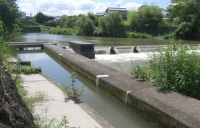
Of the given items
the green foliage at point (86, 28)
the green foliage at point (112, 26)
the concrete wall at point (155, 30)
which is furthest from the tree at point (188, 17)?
the green foliage at point (86, 28)

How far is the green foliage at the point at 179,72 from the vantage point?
4.77 m

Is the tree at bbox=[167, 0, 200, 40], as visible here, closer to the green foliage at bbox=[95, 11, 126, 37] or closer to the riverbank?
the green foliage at bbox=[95, 11, 126, 37]

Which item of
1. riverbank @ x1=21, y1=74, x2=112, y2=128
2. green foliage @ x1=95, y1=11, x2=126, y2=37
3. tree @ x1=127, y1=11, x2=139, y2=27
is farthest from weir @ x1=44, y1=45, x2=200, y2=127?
tree @ x1=127, y1=11, x2=139, y2=27

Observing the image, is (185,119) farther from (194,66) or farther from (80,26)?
(80,26)

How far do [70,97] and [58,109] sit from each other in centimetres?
72

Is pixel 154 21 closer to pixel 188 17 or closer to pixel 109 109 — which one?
pixel 188 17

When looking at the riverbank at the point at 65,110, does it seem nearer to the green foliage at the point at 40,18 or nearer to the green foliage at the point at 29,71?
the green foliage at the point at 29,71

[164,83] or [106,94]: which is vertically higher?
[164,83]

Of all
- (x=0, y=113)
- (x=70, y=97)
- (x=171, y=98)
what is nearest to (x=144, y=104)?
(x=171, y=98)

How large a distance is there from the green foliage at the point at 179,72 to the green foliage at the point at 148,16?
36.3 metres

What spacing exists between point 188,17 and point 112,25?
13.4 metres

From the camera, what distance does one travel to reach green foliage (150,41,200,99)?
4.77 meters

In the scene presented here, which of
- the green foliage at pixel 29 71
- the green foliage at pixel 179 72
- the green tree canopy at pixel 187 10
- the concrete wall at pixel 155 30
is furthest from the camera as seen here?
the concrete wall at pixel 155 30

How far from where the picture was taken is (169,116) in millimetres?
3752
